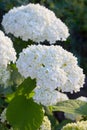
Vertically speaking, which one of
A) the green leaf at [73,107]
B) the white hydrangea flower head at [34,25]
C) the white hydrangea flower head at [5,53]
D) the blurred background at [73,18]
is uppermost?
the blurred background at [73,18]

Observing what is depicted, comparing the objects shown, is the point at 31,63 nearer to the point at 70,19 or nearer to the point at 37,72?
the point at 37,72

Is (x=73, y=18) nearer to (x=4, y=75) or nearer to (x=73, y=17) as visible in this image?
(x=73, y=17)

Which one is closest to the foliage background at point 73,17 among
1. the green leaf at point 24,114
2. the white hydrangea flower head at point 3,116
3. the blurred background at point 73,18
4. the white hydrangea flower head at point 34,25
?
the blurred background at point 73,18

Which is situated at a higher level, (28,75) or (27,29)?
(27,29)

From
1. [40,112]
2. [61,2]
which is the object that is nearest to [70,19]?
[61,2]

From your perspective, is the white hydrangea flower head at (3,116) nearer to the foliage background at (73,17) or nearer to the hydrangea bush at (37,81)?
the hydrangea bush at (37,81)

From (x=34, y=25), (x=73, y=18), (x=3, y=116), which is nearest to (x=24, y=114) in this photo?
(x=3, y=116)

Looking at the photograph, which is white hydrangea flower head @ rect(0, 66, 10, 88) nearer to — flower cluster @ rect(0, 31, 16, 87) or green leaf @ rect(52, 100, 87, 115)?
flower cluster @ rect(0, 31, 16, 87)
